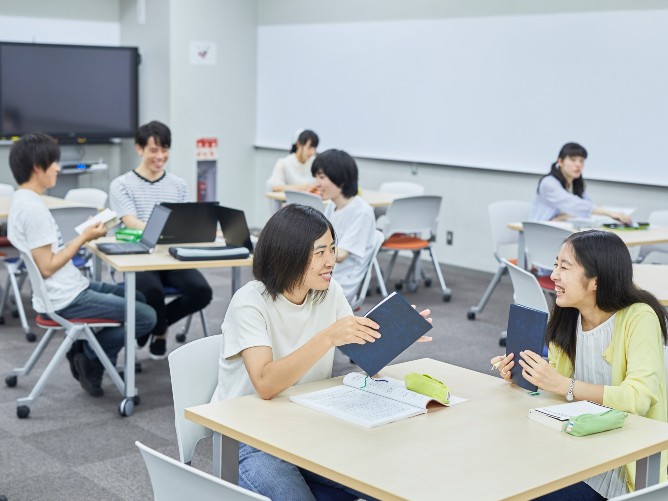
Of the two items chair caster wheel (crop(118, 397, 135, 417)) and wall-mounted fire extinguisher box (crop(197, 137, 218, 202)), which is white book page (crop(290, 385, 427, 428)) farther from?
wall-mounted fire extinguisher box (crop(197, 137, 218, 202))

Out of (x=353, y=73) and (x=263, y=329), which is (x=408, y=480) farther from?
(x=353, y=73)

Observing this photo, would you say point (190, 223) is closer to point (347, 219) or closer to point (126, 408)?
point (347, 219)

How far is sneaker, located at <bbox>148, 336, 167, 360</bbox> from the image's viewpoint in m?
5.55

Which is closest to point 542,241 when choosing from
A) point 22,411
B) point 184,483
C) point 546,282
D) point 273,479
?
point 546,282

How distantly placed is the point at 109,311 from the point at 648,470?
2.91 meters

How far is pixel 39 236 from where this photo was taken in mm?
4461

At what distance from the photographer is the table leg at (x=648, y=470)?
2.41 meters

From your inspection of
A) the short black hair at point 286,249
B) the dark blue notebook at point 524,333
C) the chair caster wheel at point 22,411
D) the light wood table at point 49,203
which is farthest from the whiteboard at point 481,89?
the short black hair at point 286,249

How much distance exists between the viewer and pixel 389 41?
895cm

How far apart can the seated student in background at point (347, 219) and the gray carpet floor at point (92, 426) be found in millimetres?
639

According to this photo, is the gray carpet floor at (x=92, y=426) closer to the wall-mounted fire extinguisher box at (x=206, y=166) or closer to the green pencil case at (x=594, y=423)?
the green pencil case at (x=594, y=423)

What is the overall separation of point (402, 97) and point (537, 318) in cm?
651

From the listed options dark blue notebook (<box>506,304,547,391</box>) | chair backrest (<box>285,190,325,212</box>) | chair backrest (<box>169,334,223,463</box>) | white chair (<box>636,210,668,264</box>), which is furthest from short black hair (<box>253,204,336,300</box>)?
white chair (<box>636,210,668,264</box>)

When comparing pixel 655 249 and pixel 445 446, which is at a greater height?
pixel 445 446
